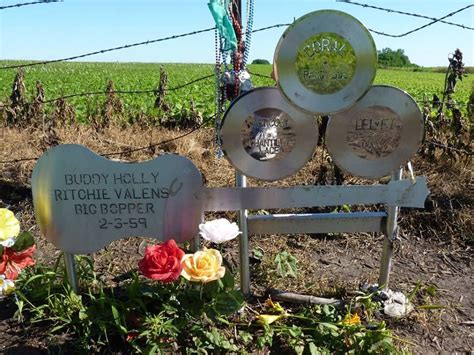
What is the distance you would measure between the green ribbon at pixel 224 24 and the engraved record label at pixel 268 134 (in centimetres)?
37

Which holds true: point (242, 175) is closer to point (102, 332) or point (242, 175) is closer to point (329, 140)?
point (329, 140)

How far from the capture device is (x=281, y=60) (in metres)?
2.19

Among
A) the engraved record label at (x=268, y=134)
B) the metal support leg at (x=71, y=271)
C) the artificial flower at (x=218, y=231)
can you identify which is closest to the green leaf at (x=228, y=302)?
the artificial flower at (x=218, y=231)

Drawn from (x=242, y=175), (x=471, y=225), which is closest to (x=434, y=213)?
(x=471, y=225)

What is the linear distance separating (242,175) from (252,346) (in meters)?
0.85

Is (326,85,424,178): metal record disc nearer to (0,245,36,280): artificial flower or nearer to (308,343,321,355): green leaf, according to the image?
(308,343,321,355): green leaf

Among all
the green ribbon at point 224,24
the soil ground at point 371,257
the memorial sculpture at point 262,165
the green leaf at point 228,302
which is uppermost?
the green ribbon at point 224,24

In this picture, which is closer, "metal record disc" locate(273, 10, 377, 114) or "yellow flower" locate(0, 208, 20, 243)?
"metal record disc" locate(273, 10, 377, 114)

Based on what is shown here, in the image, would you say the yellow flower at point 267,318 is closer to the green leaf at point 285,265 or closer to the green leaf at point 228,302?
the green leaf at point 228,302

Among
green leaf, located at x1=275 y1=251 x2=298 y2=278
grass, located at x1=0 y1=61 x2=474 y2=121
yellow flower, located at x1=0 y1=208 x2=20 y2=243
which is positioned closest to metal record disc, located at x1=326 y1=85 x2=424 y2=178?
green leaf, located at x1=275 y1=251 x2=298 y2=278

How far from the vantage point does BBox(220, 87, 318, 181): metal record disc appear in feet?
7.47

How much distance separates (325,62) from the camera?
2.21m

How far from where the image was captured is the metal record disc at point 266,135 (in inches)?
89.7

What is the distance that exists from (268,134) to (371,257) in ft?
4.81
